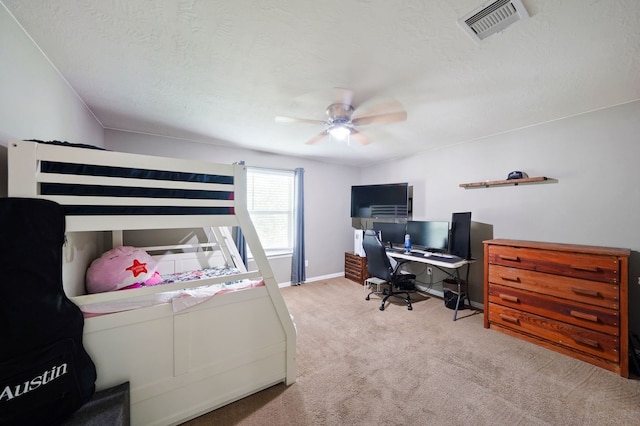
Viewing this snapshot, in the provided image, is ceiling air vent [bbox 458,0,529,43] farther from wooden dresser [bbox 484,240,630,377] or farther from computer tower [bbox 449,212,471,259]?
computer tower [bbox 449,212,471,259]

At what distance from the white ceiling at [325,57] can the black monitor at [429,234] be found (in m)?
1.53

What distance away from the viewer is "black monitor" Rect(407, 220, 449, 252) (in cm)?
333

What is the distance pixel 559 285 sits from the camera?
215 cm

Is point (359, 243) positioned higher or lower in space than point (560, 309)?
higher

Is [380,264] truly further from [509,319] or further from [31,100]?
[31,100]

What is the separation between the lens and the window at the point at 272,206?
3916mm

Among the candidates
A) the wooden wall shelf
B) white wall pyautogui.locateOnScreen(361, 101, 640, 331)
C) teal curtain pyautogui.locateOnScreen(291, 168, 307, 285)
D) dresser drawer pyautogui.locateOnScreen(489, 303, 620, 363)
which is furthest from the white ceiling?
dresser drawer pyautogui.locateOnScreen(489, 303, 620, 363)

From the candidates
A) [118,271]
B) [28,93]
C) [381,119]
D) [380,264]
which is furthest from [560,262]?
[28,93]

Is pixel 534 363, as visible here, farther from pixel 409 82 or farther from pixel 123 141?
pixel 123 141

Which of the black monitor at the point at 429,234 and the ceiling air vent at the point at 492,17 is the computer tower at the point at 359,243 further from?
the ceiling air vent at the point at 492,17

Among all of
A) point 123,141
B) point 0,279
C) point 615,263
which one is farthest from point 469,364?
point 123,141

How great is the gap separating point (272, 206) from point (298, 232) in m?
0.65

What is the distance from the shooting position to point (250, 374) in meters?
1.63

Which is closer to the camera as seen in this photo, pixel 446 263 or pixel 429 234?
pixel 446 263
